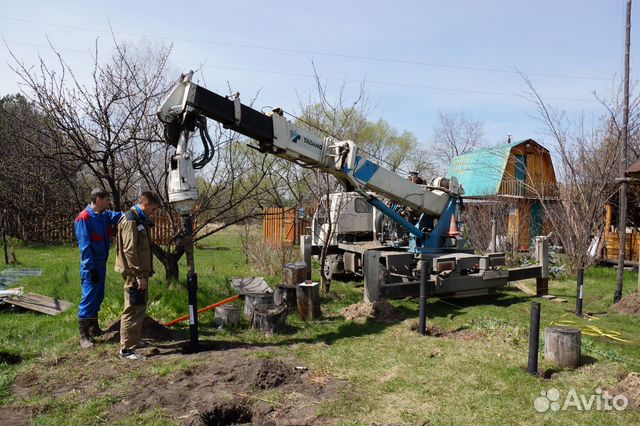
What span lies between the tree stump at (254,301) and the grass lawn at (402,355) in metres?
0.42

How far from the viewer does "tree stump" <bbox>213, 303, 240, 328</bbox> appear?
7051 mm

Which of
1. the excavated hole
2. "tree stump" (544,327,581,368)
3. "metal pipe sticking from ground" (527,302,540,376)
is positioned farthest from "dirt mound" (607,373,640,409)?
the excavated hole

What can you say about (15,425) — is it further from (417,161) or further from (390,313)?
(417,161)

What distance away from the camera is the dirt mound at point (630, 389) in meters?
4.32

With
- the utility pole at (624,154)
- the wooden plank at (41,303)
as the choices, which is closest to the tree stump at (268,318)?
the wooden plank at (41,303)

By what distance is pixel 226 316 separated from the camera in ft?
23.2

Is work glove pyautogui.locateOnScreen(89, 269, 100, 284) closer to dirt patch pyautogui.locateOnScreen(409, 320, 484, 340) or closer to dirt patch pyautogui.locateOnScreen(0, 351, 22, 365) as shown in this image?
dirt patch pyautogui.locateOnScreen(0, 351, 22, 365)

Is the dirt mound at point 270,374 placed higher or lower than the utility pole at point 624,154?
lower

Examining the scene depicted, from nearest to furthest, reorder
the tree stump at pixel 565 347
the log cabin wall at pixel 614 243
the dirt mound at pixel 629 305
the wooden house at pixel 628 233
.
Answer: the tree stump at pixel 565 347, the dirt mound at pixel 629 305, the wooden house at pixel 628 233, the log cabin wall at pixel 614 243

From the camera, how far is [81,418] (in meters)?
3.99

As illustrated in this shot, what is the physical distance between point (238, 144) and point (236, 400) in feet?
17.1

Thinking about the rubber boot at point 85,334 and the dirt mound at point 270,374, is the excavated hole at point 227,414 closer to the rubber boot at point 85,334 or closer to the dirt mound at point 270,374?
the dirt mound at point 270,374

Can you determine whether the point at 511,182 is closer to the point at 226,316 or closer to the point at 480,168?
the point at 480,168

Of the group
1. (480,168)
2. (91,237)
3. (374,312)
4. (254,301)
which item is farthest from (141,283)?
(480,168)
